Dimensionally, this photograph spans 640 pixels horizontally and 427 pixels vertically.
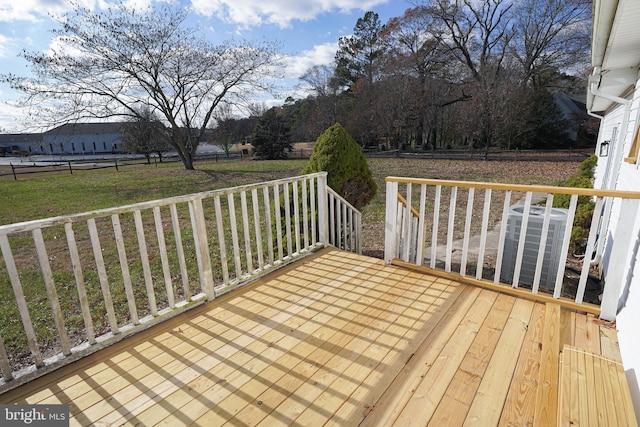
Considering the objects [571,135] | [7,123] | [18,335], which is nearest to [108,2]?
[7,123]

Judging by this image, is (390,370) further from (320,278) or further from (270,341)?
(320,278)

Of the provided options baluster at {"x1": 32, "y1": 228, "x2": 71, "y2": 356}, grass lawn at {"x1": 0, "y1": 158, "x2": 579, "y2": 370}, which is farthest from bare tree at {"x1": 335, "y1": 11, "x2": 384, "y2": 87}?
baluster at {"x1": 32, "y1": 228, "x2": 71, "y2": 356}

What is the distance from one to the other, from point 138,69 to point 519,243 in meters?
15.8

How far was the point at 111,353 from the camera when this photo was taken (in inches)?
78.0

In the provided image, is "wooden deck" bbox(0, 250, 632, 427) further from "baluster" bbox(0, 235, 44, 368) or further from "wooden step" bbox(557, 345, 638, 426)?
"baluster" bbox(0, 235, 44, 368)

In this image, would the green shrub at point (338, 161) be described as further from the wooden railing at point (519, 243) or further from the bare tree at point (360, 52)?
the bare tree at point (360, 52)

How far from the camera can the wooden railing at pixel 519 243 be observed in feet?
7.20

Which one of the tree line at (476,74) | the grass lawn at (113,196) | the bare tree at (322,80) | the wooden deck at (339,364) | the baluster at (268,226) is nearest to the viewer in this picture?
the wooden deck at (339,364)

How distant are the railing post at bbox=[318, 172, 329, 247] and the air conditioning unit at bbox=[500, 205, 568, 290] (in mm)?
2071

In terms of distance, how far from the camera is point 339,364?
6.03 feet

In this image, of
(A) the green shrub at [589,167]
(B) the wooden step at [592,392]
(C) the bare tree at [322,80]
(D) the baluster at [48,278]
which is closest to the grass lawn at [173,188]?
(A) the green shrub at [589,167]

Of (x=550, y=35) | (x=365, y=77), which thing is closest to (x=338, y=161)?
(x=550, y=35)

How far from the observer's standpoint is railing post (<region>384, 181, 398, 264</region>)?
3031 millimetres

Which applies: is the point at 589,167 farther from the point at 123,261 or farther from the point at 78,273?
the point at 78,273
